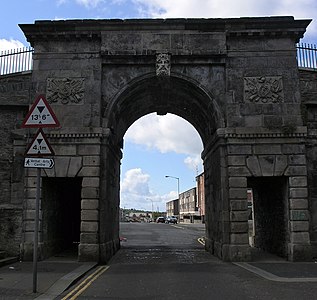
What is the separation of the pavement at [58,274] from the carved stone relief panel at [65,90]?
5950 mm

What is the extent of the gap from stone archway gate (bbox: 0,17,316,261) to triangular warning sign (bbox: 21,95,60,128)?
5.43 m

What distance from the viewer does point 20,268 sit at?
1184 cm

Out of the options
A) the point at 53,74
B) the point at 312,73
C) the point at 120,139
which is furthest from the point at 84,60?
the point at 312,73

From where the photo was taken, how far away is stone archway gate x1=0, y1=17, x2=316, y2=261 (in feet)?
46.6

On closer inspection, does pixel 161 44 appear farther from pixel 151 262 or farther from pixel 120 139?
pixel 151 262

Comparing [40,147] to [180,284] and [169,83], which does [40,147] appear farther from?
[169,83]

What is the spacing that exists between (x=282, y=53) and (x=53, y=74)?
893 centimetres

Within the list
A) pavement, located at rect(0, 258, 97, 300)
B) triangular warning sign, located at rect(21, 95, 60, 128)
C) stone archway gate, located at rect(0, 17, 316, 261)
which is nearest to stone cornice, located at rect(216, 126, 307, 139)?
stone archway gate, located at rect(0, 17, 316, 261)

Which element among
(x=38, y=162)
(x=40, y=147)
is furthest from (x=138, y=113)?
(x=38, y=162)

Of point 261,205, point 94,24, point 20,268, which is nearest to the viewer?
point 20,268

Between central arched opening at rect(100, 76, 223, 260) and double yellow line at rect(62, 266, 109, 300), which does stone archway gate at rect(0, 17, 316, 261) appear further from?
double yellow line at rect(62, 266, 109, 300)

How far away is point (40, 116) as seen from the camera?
29.5 feet

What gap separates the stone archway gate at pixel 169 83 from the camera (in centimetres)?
1422

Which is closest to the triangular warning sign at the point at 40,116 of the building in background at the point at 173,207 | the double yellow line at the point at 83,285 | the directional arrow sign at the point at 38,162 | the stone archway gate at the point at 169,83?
the directional arrow sign at the point at 38,162
